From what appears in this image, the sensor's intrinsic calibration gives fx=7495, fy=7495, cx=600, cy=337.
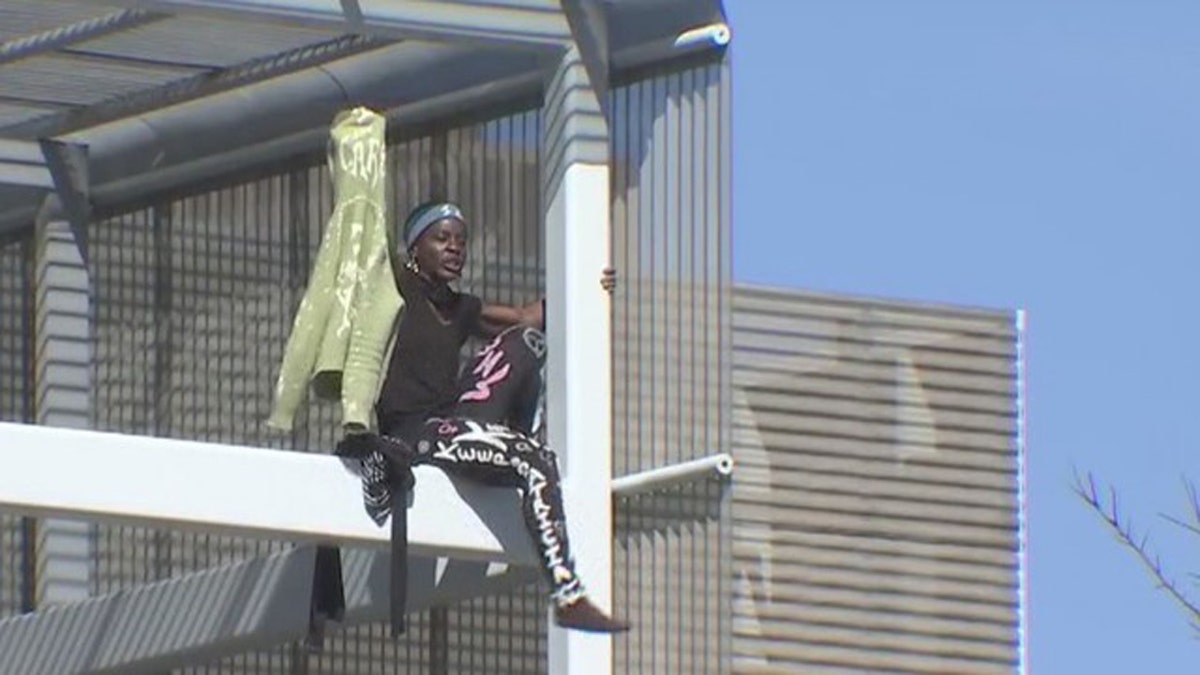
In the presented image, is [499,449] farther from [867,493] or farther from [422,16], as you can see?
[867,493]

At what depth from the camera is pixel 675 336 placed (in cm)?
2472

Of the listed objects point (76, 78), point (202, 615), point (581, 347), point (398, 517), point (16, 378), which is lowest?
point (202, 615)

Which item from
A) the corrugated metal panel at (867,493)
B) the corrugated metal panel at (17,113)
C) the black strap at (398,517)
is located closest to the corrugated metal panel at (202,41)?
the corrugated metal panel at (17,113)

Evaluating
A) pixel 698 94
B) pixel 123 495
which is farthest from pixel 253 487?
pixel 698 94

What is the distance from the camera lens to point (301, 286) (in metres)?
25.8

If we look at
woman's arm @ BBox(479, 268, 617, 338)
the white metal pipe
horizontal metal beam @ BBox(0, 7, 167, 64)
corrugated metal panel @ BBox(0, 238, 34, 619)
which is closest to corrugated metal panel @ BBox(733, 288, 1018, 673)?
the white metal pipe

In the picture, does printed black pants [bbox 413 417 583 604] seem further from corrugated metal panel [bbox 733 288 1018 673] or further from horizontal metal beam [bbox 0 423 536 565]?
corrugated metal panel [bbox 733 288 1018 673]

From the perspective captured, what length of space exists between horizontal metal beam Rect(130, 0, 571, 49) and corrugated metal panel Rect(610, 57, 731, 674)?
385 millimetres

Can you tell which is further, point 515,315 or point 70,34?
point 70,34

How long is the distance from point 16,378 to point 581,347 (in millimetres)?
2687

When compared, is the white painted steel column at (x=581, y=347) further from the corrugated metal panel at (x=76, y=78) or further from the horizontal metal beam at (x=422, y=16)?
the corrugated metal panel at (x=76, y=78)

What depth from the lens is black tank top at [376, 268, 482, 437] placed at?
24.0 metres

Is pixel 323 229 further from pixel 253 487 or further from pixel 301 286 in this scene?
pixel 253 487

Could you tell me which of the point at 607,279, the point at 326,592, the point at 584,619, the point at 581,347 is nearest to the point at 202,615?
the point at 326,592
